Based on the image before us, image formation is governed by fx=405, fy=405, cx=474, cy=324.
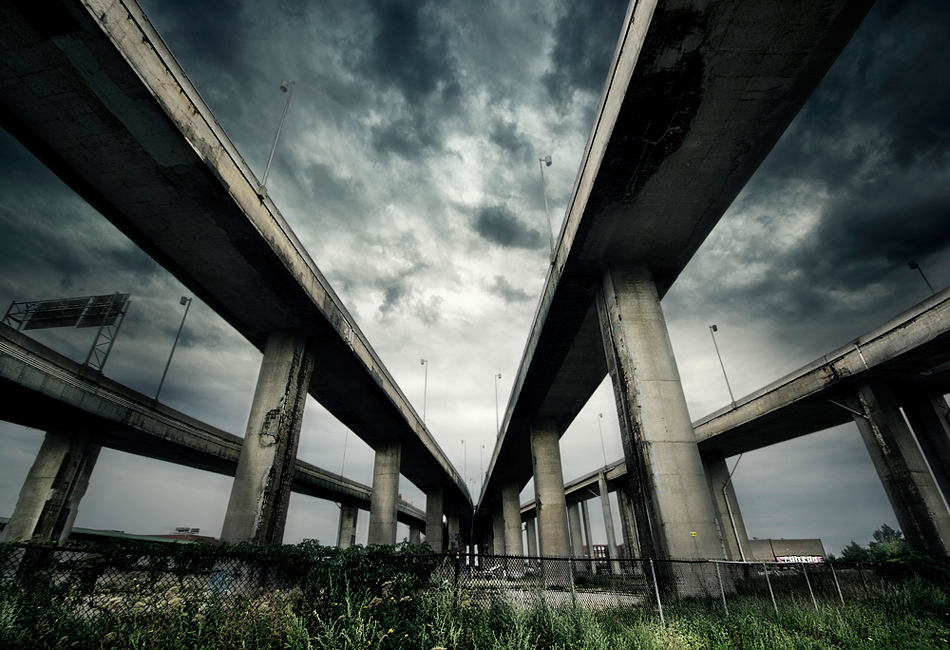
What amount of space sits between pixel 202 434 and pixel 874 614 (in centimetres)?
3140

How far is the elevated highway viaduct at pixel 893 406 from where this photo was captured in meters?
15.4

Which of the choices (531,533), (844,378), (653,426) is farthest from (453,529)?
(653,426)

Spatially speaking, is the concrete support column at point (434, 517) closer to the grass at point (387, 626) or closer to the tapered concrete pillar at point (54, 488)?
the tapered concrete pillar at point (54, 488)

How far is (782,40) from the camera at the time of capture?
8.35 meters

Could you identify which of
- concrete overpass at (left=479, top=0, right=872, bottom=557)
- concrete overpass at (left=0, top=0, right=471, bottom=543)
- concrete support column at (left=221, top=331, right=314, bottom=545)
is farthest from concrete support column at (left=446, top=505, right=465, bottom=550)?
concrete overpass at (left=479, top=0, right=872, bottom=557)

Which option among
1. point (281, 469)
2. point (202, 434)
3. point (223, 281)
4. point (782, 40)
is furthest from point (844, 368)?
point (202, 434)

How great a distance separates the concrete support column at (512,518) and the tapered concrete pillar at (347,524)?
20977 mm

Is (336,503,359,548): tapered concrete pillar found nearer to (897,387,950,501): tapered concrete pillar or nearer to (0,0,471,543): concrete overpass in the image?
(0,0,471,543): concrete overpass

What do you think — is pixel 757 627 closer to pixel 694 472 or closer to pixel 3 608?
pixel 694 472

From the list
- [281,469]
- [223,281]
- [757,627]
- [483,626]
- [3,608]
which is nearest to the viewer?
[3,608]

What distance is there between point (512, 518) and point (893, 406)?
107ft

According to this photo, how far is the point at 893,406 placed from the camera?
1777 cm

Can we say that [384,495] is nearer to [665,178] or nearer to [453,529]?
[665,178]

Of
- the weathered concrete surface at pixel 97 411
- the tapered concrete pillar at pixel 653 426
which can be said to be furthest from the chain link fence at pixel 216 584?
the weathered concrete surface at pixel 97 411
